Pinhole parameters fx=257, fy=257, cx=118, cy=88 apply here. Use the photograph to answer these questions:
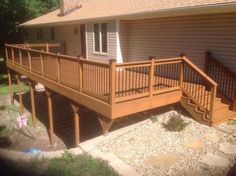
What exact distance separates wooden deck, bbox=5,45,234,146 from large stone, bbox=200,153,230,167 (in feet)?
5.04

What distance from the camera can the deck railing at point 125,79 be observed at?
6988 millimetres

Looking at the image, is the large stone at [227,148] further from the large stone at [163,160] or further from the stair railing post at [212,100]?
the large stone at [163,160]

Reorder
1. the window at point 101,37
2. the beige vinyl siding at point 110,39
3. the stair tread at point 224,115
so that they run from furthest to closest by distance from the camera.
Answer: the window at point 101,37, the beige vinyl siding at point 110,39, the stair tread at point 224,115

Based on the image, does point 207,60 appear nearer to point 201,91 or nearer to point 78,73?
point 201,91

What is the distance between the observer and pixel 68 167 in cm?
648

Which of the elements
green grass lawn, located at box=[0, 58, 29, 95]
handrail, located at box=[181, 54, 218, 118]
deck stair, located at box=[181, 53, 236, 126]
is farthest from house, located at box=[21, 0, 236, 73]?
green grass lawn, located at box=[0, 58, 29, 95]

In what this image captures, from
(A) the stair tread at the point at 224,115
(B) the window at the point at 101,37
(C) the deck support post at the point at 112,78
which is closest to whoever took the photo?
(C) the deck support post at the point at 112,78

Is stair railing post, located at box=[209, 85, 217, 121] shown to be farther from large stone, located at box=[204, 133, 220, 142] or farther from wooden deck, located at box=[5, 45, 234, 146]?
large stone, located at box=[204, 133, 220, 142]

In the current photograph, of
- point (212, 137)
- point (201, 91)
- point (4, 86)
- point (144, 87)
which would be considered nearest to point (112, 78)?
point (144, 87)

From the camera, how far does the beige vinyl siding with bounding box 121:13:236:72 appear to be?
350 inches

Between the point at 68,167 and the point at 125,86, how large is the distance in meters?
2.83

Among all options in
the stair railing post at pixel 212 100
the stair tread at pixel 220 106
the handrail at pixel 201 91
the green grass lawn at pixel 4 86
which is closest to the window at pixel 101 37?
the handrail at pixel 201 91

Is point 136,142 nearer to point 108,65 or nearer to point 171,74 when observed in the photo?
point 108,65

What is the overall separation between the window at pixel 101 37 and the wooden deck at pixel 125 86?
4474 mm
